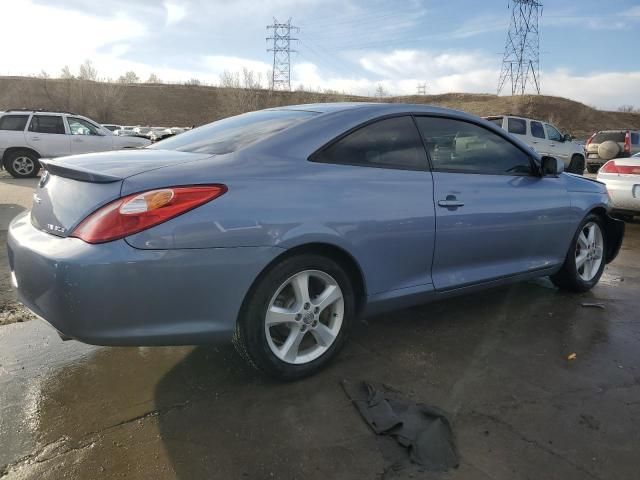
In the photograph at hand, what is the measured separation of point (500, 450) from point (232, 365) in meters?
1.52

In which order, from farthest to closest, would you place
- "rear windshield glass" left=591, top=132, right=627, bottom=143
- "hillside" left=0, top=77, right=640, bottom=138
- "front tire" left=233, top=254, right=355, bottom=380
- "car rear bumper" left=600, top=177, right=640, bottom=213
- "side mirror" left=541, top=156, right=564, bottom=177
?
"hillside" left=0, top=77, right=640, bottom=138
"rear windshield glass" left=591, top=132, right=627, bottom=143
"car rear bumper" left=600, top=177, right=640, bottom=213
"side mirror" left=541, top=156, right=564, bottom=177
"front tire" left=233, top=254, right=355, bottom=380

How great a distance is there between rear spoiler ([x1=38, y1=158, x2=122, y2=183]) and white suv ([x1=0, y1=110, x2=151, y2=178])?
11.9m

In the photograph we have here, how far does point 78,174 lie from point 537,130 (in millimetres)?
17515

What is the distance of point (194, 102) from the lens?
72188 mm

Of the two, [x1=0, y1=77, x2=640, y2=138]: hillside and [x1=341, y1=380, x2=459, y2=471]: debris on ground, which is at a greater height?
[x1=0, y1=77, x2=640, y2=138]: hillside

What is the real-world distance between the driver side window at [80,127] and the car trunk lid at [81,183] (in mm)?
12851

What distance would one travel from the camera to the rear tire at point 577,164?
61.2ft

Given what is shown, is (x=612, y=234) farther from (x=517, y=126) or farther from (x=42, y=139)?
(x=42, y=139)

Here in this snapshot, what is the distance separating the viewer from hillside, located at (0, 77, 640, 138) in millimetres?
59088

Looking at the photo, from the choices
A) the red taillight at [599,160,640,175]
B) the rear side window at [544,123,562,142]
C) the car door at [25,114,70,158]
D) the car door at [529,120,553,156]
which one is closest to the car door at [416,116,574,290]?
the red taillight at [599,160,640,175]

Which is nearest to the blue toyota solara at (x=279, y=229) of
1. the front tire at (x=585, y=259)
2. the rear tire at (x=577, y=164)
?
the front tire at (x=585, y=259)

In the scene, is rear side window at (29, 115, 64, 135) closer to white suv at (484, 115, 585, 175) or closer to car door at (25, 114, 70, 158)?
car door at (25, 114, 70, 158)

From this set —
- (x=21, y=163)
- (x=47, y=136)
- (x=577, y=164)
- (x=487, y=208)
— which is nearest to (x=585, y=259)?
(x=487, y=208)

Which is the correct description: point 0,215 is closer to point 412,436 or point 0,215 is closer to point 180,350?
point 180,350
